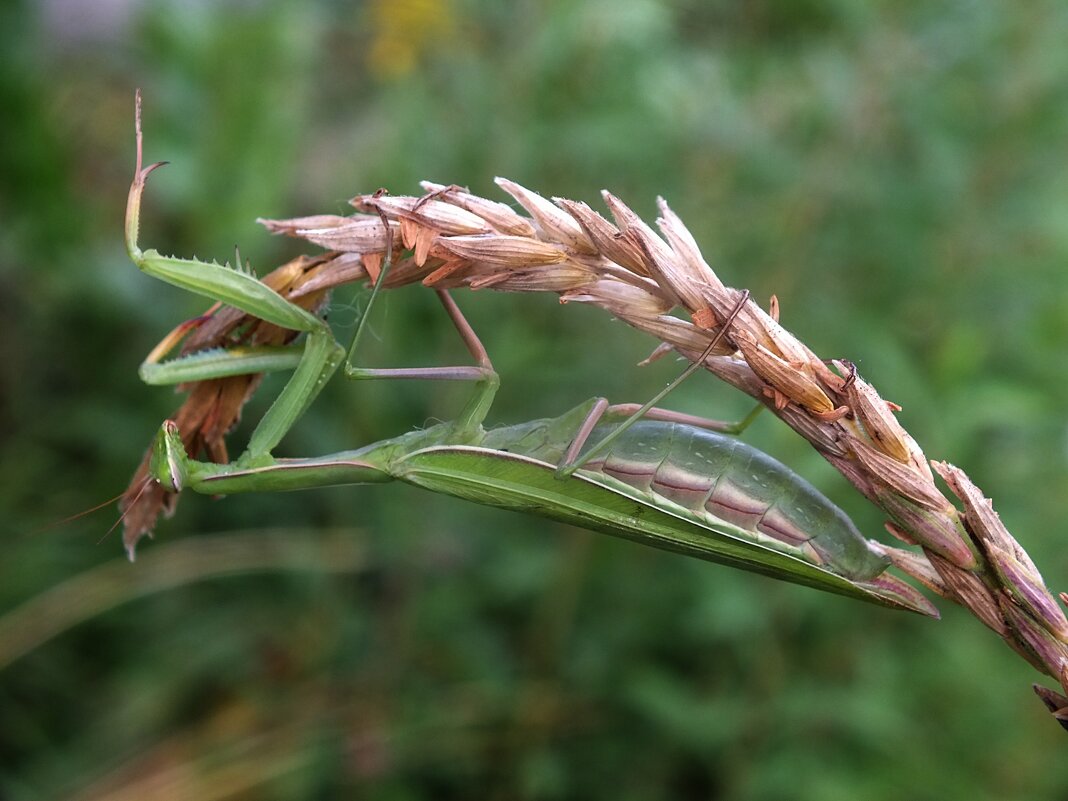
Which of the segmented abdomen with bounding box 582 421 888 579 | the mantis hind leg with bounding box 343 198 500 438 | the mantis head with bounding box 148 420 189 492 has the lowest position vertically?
the segmented abdomen with bounding box 582 421 888 579

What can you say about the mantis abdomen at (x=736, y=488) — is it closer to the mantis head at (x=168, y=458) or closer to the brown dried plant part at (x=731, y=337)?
the brown dried plant part at (x=731, y=337)

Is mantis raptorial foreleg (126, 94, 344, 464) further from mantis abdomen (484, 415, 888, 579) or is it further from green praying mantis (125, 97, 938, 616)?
mantis abdomen (484, 415, 888, 579)

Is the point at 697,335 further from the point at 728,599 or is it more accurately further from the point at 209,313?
the point at 728,599

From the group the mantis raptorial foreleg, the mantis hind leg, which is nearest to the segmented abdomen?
the mantis hind leg

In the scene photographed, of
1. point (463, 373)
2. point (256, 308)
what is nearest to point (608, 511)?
point (463, 373)

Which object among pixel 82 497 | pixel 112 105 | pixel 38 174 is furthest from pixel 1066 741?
pixel 112 105

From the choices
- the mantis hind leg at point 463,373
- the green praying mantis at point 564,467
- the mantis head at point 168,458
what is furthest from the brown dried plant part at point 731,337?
the mantis head at point 168,458
